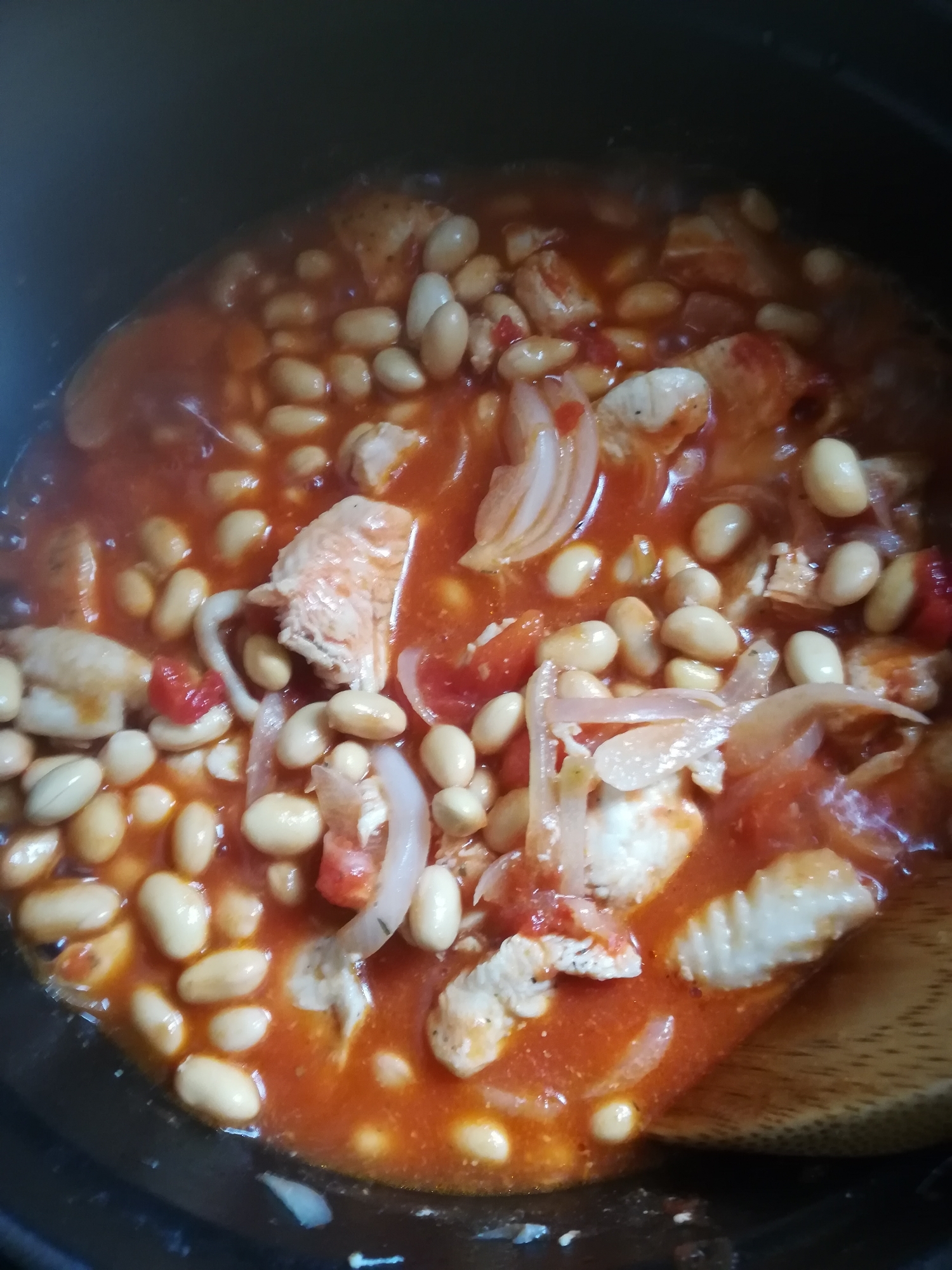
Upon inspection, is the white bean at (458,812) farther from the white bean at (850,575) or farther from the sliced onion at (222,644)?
the white bean at (850,575)

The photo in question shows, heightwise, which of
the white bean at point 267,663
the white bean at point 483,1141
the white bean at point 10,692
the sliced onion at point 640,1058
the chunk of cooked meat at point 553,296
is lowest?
the sliced onion at point 640,1058

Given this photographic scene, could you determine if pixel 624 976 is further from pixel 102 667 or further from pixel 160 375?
pixel 160 375

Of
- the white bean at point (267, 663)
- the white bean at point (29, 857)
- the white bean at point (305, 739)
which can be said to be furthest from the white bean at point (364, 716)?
the white bean at point (29, 857)

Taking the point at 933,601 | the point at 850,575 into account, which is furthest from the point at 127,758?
the point at 933,601

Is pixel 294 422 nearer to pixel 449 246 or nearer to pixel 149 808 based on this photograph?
pixel 449 246

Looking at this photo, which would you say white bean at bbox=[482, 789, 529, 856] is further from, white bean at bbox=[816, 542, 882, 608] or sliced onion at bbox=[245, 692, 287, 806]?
white bean at bbox=[816, 542, 882, 608]

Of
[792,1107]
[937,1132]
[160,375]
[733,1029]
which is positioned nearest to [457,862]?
[733,1029]
